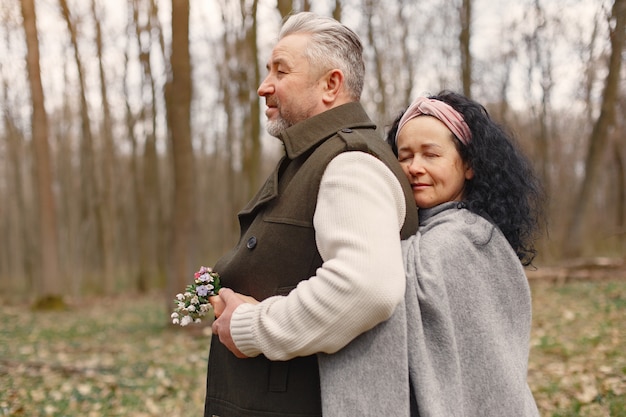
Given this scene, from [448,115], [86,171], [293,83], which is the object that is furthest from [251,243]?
[86,171]

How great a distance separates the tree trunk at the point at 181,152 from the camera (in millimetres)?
8648

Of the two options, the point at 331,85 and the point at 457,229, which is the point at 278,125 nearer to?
the point at 331,85

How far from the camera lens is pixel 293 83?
1965mm

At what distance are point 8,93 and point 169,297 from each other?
16102 millimetres

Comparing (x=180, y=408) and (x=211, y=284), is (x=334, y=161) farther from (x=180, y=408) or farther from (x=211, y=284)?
(x=180, y=408)

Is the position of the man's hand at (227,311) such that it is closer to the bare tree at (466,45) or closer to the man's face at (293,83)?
the man's face at (293,83)

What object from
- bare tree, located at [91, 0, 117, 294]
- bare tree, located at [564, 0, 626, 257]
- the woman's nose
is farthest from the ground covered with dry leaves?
bare tree, located at [91, 0, 117, 294]

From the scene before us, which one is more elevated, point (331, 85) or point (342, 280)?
point (331, 85)

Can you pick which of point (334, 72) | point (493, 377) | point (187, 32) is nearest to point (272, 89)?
point (334, 72)

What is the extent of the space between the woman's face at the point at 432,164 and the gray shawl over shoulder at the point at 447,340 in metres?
0.06

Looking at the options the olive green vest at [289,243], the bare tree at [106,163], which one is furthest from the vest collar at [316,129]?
the bare tree at [106,163]

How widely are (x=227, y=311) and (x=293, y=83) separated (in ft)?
2.58

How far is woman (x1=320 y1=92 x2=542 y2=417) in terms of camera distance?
1657 mm

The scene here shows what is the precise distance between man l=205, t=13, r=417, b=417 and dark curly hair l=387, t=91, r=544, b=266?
27 cm
